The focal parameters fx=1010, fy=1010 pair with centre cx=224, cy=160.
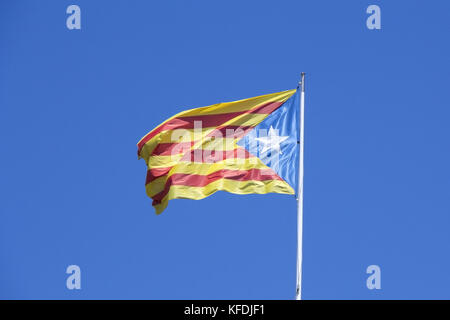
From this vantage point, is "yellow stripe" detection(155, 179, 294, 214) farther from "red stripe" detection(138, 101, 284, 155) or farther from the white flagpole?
"red stripe" detection(138, 101, 284, 155)

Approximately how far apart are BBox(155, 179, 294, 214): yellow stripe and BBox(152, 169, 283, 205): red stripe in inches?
4.9

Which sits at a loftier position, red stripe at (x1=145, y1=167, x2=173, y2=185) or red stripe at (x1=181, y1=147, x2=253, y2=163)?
red stripe at (x1=181, y1=147, x2=253, y2=163)

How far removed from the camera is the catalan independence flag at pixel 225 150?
34.5 m

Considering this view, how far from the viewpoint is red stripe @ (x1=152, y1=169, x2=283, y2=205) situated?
113 feet

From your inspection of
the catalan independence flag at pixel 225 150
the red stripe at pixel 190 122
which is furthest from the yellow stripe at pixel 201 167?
the red stripe at pixel 190 122

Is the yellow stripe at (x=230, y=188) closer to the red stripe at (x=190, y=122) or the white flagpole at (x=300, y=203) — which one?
the white flagpole at (x=300, y=203)

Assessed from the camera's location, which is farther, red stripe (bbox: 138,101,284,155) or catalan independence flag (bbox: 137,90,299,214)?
red stripe (bbox: 138,101,284,155)

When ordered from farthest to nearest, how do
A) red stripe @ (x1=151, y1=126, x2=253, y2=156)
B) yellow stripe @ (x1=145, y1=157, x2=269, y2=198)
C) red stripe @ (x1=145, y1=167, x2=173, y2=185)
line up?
red stripe @ (x1=145, y1=167, x2=173, y2=185) < red stripe @ (x1=151, y1=126, x2=253, y2=156) < yellow stripe @ (x1=145, y1=157, x2=269, y2=198)

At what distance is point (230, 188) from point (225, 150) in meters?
1.70

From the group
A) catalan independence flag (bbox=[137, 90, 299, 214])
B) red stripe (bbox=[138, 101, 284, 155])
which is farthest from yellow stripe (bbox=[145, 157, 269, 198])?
red stripe (bbox=[138, 101, 284, 155])

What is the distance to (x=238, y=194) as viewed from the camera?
3450 cm

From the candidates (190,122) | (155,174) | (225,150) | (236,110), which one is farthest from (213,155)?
(155,174)
